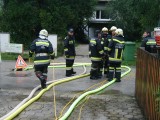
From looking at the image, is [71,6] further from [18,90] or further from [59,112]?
[59,112]

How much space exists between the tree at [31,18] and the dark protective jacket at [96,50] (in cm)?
1125

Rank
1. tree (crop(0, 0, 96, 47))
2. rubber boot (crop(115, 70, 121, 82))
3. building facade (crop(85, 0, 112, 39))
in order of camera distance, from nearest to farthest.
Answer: rubber boot (crop(115, 70, 121, 82))
tree (crop(0, 0, 96, 47))
building facade (crop(85, 0, 112, 39))

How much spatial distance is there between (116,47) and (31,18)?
12868 millimetres

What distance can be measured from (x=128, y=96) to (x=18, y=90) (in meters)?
3.10

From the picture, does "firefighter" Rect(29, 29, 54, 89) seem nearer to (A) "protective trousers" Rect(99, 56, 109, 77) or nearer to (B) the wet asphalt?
(B) the wet asphalt

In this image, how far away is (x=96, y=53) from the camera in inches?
479

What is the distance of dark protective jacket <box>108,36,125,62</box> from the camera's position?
11328mm

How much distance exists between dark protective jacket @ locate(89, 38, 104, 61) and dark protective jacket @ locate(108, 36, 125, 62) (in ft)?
1.95

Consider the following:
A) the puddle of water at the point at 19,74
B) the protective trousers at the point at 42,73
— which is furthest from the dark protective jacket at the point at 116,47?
the puddle of water at the point at 19,74

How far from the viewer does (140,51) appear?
8602 millimetres

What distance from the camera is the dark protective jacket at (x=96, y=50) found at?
11961mm

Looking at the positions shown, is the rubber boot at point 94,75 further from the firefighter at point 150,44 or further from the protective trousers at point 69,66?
the firefighter at point 150,44

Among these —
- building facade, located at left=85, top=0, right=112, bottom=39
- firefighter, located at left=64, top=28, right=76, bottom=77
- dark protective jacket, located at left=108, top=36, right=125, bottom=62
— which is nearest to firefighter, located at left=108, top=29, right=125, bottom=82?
dark protective jacket, located at left=108, top=36, right=125, bottom=62

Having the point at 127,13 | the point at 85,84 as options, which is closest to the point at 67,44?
the point at 85,84
